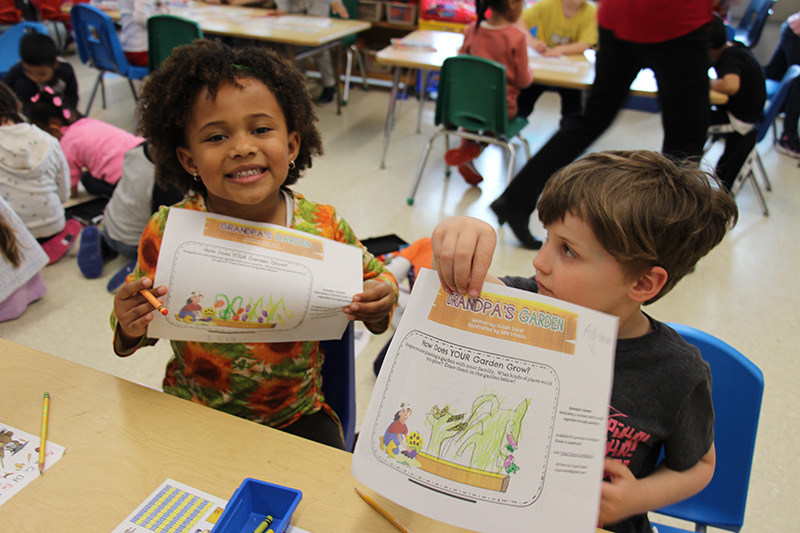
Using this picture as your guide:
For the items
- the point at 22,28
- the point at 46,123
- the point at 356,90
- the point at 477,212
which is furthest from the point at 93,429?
the point at 356,90

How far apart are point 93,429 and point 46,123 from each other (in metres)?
2.85

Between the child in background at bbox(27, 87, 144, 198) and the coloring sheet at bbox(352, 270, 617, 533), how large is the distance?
8.10 ft

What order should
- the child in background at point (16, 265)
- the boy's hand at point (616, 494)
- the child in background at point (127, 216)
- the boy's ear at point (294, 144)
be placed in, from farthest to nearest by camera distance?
the child in background at point (127, 216) → the child in background at point (16, 265) → the boy's ear at point (294, 144) → the boy's hand at point (616, 494)

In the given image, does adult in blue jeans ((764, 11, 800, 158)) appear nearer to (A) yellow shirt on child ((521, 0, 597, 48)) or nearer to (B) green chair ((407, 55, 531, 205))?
(A) yellow shirt on child ((521, 0, 597, 48))

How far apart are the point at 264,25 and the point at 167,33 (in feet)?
2.40

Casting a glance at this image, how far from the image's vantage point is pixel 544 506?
510 mm

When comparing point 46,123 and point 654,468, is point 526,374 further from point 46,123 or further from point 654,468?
point 46,123

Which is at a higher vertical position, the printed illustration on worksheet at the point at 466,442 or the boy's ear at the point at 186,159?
the boy's ear at the point at 186,159

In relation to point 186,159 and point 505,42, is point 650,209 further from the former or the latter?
point 505,42

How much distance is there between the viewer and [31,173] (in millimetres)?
2156

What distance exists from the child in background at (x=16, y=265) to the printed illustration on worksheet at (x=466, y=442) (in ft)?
6.16

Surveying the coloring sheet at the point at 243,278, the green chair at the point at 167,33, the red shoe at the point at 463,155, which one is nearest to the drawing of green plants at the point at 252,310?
the coloring sheet at the point at 243,278

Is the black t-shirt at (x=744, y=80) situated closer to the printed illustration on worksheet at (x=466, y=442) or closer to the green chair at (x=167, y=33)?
the printed illustration on worksheet at (x=466, y=442)

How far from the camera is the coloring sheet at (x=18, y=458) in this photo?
622 mm
